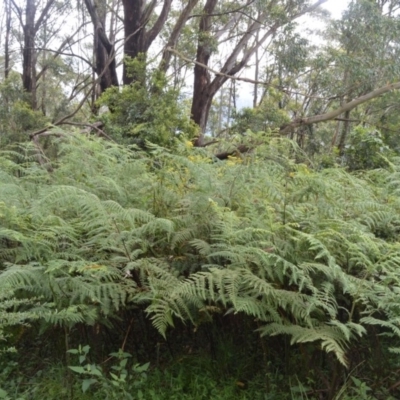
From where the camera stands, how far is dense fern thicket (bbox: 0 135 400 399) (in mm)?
2162

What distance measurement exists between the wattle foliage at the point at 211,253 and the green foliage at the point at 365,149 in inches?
240

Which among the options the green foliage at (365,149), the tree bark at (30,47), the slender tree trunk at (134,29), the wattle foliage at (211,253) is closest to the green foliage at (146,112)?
the slender tree trunk at (134,29)

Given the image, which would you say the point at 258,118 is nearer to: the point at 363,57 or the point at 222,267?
the point at 363,57

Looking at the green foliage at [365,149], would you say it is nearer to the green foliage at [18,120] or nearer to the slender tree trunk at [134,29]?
the slender tree trunk at [134,29]

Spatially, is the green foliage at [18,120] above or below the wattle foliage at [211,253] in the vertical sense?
above

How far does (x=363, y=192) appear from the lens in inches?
136

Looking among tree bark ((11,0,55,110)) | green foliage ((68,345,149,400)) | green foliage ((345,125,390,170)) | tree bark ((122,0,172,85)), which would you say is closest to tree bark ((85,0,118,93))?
tree bark ((122,0,172,85))

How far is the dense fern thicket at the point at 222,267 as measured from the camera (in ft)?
7.09

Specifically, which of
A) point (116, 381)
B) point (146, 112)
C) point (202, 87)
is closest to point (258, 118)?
point (202, 87)

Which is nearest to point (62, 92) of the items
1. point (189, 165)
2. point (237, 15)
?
point (237, 15)

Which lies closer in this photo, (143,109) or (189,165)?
(189,165)

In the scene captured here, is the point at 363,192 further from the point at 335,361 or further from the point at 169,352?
the point at 169,352

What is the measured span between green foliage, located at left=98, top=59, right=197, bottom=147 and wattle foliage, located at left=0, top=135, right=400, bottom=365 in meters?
6.08

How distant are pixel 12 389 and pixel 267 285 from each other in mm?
1527
